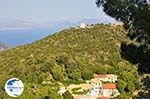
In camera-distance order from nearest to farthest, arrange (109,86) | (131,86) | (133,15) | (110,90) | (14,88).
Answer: (14,88), (133,15), (131,86), (110,90), (109,86)

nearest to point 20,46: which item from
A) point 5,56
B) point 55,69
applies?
point 5,56

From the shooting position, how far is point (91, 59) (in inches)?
3366

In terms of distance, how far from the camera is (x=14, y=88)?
13.6 meters

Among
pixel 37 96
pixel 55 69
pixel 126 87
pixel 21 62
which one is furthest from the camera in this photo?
pixel 21 62

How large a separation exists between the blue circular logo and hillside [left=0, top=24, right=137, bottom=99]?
128ft

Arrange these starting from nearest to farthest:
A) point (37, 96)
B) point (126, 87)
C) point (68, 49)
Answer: point (37, 96)
point (126, 87)
point (68, 49)

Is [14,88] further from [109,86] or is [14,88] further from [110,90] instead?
[109,86]

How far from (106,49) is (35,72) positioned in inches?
778

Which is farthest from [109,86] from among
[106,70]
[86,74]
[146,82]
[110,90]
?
[146,82]

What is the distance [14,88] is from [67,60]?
210 ft

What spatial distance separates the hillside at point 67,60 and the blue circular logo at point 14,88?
39.0 metres

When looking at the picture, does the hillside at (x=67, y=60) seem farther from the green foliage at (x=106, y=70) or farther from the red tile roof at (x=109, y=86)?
the red tile roof at (x=109, y=86)

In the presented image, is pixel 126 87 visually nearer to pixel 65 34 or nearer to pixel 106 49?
pixel 106 49

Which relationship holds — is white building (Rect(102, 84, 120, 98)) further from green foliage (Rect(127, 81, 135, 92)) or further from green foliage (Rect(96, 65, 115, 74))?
green foliage (Rect(96, 65, 115, 74))
